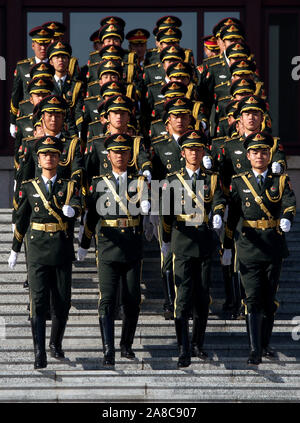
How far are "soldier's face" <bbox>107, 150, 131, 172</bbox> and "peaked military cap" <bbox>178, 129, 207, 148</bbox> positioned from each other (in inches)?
21.2

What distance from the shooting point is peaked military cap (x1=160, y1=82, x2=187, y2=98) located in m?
13.9

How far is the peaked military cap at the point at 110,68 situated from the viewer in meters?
14.4

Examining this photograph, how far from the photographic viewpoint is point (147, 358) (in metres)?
12.7

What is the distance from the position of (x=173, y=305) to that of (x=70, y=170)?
5.41 feet

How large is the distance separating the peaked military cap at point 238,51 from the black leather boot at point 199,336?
3.50m

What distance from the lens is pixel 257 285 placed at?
12.4m

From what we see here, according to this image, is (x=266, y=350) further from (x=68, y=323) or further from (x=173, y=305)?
(x=68, y=323)

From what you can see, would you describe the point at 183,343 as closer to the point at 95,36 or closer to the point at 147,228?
the point at 147,228

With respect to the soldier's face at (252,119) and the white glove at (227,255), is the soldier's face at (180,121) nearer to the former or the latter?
the soldier's face at (252,119)

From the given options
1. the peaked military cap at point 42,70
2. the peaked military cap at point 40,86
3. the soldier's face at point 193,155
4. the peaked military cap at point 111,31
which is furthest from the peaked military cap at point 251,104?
the peaked military cap at point 111,31

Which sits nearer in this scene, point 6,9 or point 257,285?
point 257,285

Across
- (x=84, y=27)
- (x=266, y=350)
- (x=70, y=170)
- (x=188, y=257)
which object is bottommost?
(x=266, y=350)

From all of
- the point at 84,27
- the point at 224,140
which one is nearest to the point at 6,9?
the point at 84,27

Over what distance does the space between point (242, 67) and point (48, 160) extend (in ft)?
9.79
